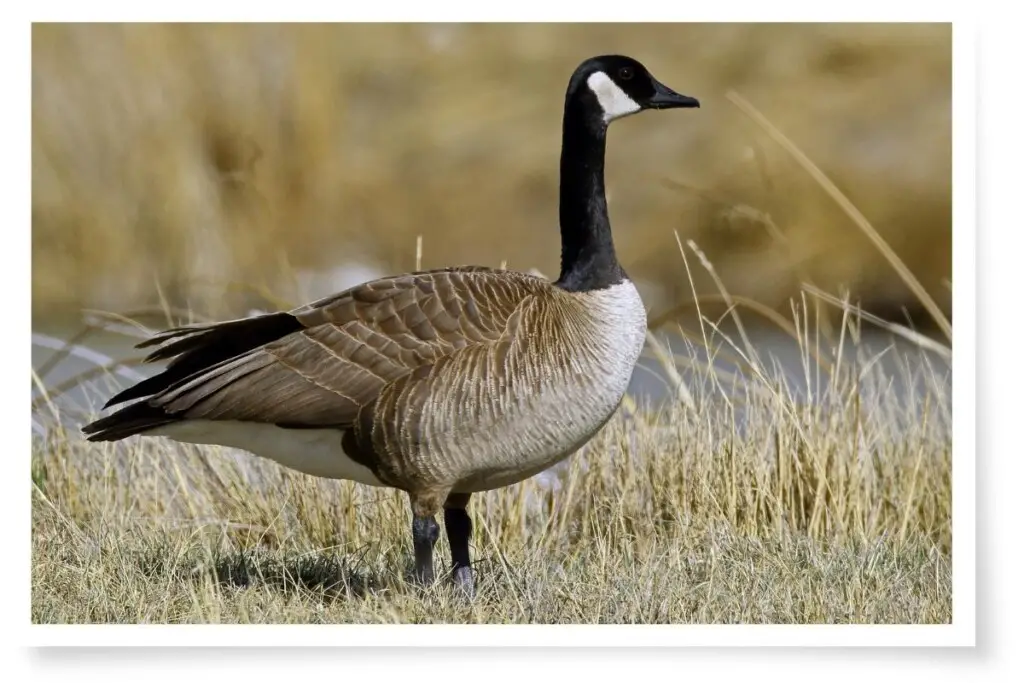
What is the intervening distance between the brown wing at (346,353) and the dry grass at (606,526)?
62cm

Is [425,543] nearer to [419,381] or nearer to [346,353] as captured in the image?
[419,381]

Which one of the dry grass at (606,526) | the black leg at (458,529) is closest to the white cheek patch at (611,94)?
the dry grass at (606,526)

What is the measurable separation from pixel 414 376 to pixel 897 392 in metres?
2.69

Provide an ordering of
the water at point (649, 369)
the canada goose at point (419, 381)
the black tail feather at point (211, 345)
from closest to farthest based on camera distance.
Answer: the canada goose at point (419, 381) < the black tail feather at point (211, 345) < the water at point (649, 369)

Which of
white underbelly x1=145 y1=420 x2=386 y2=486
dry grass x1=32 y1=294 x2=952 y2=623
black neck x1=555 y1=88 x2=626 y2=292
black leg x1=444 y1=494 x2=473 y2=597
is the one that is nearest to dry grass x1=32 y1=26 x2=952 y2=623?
dry grass x1=32 y1=294 x2=952 y2=623

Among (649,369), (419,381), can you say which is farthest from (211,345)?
(649,369)

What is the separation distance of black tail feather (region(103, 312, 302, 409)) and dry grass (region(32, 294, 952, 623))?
650 mm

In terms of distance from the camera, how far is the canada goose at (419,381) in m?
4.36

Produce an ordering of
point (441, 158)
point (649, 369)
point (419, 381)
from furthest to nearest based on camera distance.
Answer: point (441, 158) → point (649, 369) → point (419, 381)

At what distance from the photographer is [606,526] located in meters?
5.35

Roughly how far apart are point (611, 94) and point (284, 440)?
1636 mm

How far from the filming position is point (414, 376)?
173 inches

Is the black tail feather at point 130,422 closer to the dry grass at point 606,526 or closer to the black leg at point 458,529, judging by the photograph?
the dry grass at point 606,526
